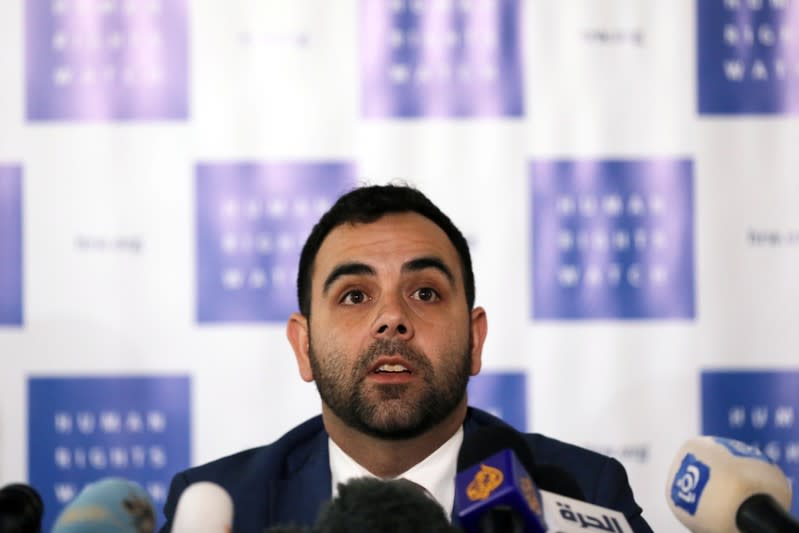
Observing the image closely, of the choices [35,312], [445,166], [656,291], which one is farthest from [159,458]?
[656,291]

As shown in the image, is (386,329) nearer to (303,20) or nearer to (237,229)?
(237,229)

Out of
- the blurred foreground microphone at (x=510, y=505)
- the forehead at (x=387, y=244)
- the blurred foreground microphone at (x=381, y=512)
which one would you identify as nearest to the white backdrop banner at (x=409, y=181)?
the forehead at (x=387, y=244)

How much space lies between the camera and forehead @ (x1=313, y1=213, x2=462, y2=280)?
72.2 inches

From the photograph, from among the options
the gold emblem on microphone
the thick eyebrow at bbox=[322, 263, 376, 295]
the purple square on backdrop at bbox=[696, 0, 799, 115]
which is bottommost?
the gold emblem on microphone

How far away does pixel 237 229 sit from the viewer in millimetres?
2705

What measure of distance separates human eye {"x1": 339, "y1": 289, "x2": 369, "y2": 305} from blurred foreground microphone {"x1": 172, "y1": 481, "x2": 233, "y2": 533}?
0.85m

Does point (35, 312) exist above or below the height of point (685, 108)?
below

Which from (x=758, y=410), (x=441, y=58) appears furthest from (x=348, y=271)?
(x=758, y=410)

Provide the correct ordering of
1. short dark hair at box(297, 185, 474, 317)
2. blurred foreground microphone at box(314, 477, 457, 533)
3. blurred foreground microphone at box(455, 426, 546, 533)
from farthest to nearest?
1. short dark hair at box(297, 185, 474, 317)
2. blurred foreground microphone at box(455, 426, 546, 533)
3. blurred foreground microphone at box(314, 477, 457, 533)

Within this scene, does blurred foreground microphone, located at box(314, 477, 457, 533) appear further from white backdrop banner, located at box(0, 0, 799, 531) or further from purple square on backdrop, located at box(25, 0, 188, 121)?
purple square on backdrop, located at box(25, 0, 188, 121)

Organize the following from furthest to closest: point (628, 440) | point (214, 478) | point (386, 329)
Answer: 1. point (628, 440)
2. point (214, 478)
3. point (386, 329)

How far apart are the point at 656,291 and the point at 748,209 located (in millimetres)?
348

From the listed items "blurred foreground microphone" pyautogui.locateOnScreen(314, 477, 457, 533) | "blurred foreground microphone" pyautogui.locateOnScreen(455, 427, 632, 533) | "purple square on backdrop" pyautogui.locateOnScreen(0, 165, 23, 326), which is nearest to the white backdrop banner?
"purple square on backdrop" pyautogui.locateOnScreen(0, 165, 23, 326)

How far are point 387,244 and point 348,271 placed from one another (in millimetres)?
94
